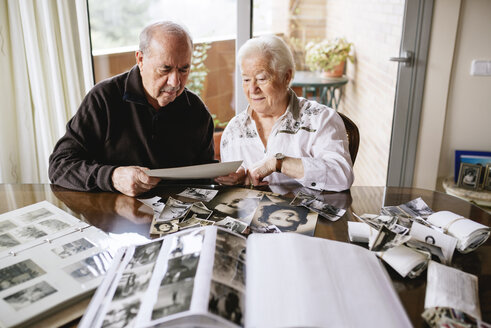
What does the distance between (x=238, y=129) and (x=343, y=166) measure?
0.52 metres

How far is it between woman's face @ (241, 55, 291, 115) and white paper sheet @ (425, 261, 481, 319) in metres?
1.01

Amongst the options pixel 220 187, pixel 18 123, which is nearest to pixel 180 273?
pixel 220 187

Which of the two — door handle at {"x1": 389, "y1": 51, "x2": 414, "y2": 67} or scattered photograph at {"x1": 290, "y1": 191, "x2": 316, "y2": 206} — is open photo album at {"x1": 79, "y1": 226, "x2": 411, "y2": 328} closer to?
scattered photograph at {"x1": 290, "y1": 191, "x2": 316, "y2": 206}

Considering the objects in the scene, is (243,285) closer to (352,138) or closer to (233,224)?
(233,224)

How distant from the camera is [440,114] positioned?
2.59 metres

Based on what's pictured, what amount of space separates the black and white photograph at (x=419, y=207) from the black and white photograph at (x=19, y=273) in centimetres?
96

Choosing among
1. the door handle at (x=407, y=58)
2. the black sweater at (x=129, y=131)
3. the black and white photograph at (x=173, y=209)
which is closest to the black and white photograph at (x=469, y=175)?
the door handle at (x=407, y=58)

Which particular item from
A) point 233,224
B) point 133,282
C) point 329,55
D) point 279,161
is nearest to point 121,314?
point 133,282

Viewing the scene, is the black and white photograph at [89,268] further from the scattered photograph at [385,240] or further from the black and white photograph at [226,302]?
the scattered photograph at [385,240]

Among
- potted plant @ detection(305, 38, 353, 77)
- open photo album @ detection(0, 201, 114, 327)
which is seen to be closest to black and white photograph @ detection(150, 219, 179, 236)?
open photo album @ detection(0, 201, 114, 327)

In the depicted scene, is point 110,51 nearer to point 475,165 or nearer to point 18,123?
point 18,123

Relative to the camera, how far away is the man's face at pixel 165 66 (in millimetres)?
1548

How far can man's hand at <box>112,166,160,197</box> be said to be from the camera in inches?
51.1

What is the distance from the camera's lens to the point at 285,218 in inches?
44.6
